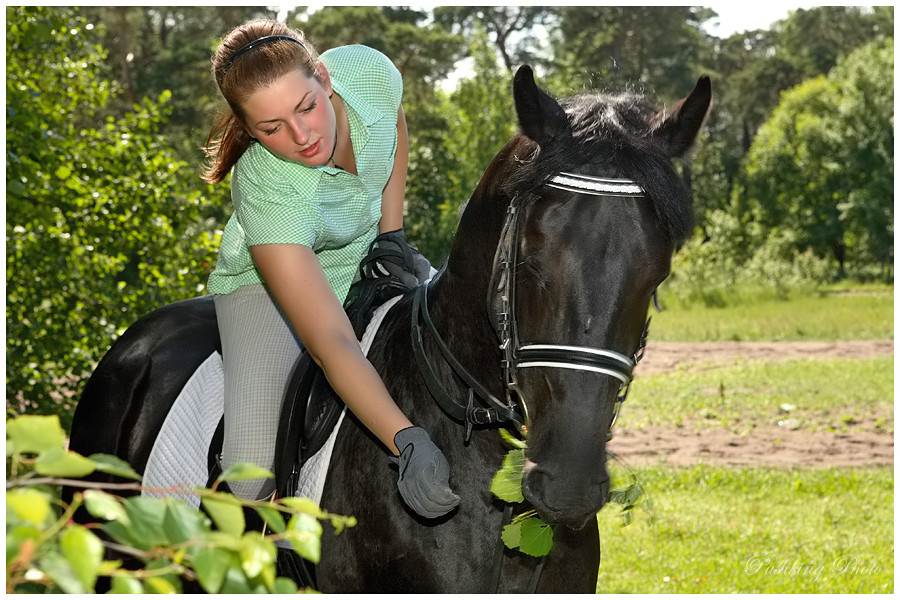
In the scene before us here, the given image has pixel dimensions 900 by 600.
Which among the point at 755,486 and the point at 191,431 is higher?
the point at 191,431

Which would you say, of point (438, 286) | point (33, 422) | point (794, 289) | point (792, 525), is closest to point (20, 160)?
point (438, 286)

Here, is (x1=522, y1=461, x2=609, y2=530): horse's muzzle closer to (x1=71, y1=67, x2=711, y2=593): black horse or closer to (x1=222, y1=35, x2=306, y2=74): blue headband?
(x1=71, y1=67, x2=711, y2=593): black horse

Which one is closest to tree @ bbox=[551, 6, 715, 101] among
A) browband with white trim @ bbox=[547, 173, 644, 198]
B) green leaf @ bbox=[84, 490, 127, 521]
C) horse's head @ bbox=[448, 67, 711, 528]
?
horse's head @ bbox=[448, 67, 711, 528]

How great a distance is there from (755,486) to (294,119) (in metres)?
6.71

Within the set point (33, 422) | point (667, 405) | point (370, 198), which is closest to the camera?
point (33, 422)

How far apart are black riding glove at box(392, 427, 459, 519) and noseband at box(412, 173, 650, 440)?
0.21m

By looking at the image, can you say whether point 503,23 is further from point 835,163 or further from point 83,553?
point 83,553

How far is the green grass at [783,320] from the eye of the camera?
17062mm

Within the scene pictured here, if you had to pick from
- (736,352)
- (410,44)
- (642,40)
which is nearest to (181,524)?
(736,352)

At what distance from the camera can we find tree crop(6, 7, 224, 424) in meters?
5.99

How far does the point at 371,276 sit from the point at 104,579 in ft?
4.76

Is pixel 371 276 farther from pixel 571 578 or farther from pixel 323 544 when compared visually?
pixel 571 578

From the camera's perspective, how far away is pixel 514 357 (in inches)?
77.8

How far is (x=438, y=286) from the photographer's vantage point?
2.46m
